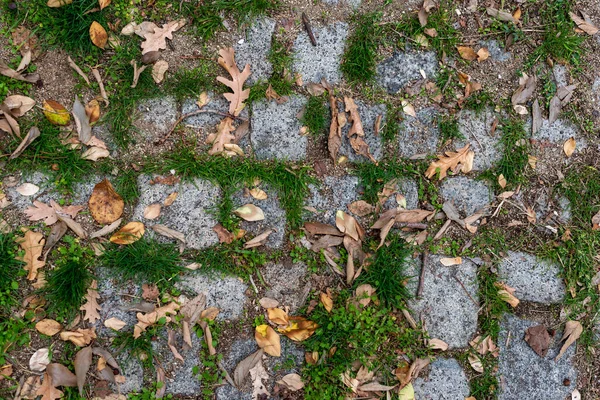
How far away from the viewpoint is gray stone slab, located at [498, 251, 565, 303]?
3.03m

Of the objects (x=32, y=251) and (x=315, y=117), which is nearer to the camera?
(x=32, y=251)

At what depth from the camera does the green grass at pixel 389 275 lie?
2.87 m

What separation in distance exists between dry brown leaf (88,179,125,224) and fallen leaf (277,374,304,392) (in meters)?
1.22

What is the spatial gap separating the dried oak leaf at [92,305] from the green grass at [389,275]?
1357 millimetres

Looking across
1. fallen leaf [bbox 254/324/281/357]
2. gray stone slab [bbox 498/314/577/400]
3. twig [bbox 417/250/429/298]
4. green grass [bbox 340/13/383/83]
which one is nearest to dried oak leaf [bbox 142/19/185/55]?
green grass [bbox 340/13/383/83]

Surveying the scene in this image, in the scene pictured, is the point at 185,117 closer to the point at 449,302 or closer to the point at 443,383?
the point at 449,302

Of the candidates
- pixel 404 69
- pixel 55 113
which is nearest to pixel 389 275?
pixel 404 69

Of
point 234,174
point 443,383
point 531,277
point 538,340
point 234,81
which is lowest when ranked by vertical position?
point 443,383

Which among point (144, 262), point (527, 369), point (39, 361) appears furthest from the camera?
point (527, 369)

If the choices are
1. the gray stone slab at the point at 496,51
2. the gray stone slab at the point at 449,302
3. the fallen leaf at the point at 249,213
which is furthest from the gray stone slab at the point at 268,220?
the gray stone slab at the point at 496,51

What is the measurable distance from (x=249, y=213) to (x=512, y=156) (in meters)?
1.57

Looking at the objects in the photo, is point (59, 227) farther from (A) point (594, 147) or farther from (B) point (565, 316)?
(A) point (594, 147)

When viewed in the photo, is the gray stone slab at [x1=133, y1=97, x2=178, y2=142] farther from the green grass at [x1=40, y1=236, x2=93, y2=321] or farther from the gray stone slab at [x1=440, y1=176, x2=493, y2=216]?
the gray stone slab at [x1=440, y1=176, x2=493, y2=216]

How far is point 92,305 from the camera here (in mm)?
2705
